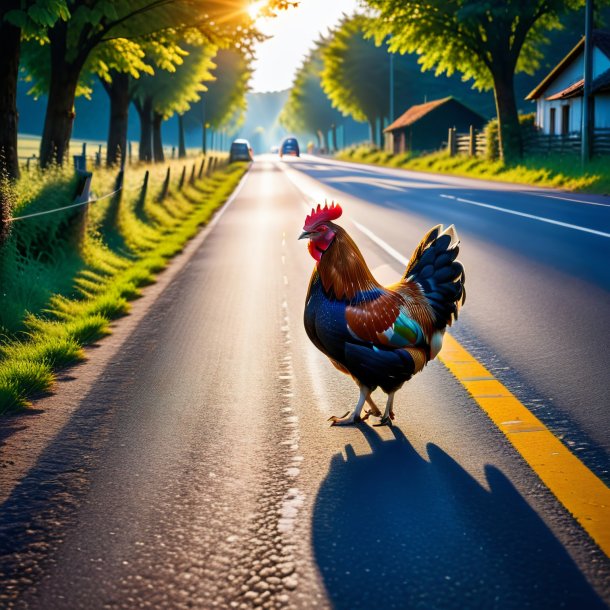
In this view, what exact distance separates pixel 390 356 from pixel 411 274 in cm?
66

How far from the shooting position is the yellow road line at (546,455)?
12.1 feet

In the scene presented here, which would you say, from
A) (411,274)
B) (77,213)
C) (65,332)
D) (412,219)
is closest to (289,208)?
(412,219)

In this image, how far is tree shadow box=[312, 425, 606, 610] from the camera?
3037mm

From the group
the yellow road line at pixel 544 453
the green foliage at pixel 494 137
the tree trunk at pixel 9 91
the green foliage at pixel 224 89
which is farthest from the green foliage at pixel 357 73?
the yellow road line at pixel 544 453

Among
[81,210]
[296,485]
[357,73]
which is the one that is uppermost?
[357,73]

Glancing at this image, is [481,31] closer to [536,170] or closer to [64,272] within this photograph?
[536,170]

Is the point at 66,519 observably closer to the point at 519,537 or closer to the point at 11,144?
the point at 519,537

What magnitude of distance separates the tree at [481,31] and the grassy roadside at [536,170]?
90.5 inches

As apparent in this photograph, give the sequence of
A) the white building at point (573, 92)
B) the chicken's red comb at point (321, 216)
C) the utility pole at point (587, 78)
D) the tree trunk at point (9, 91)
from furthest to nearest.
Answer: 1. the white building at point (573, 92)
2. the utility pole at point (587, 78)
3. the tree trunk at point (9, 91)
4. the chicken's red comb at point (321, 216)

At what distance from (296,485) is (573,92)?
43619 mm

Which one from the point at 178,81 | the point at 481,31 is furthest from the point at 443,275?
the point at 178,81

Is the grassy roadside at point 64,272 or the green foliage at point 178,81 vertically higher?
the green foliage at point 178,81

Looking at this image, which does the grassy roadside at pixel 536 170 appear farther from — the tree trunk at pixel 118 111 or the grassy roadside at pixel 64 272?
the tree trunk at pixel 118 111

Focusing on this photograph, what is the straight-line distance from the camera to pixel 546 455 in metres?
4.41
